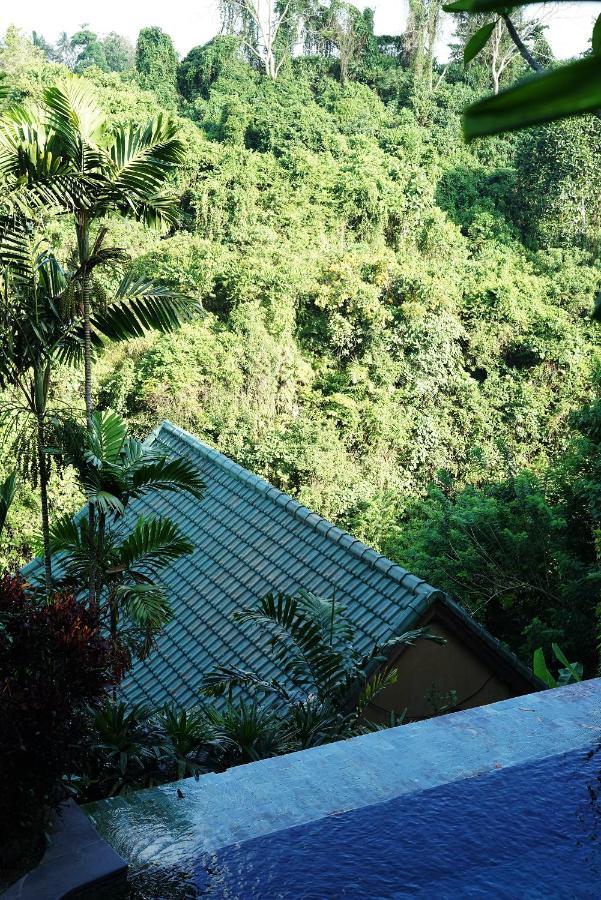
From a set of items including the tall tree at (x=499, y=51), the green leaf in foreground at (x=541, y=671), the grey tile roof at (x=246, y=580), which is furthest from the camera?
the tall tree at (x=499, y=51)

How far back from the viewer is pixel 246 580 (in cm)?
764

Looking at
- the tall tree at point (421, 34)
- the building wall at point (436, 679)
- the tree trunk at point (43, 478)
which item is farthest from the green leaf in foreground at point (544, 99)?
the tall tree at point (421, 34)

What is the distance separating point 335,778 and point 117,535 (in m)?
3.94

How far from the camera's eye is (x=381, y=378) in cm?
1997

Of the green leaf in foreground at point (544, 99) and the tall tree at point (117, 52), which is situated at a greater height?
the tall tree at point (117, 52)

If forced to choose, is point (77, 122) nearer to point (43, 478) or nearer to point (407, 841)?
point (43, 478)

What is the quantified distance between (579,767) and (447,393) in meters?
19.0

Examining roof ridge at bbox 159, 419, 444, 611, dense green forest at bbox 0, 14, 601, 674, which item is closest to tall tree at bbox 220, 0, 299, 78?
dense green forest at bbox 0, 14, 601, 674

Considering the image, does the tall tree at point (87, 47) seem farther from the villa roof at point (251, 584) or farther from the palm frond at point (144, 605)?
the palm frond at point (144, 605)

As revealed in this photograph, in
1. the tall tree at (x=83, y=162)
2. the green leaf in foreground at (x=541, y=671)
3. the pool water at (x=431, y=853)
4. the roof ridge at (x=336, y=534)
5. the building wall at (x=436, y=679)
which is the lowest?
the green leaf in foreground at (x=541, y=671)

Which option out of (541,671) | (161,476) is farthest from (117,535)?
(541,671)

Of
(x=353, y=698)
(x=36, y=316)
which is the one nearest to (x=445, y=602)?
(x=353, y=698)

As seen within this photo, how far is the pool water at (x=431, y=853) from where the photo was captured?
83.4 inches

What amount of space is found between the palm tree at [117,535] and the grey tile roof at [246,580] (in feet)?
3.48
